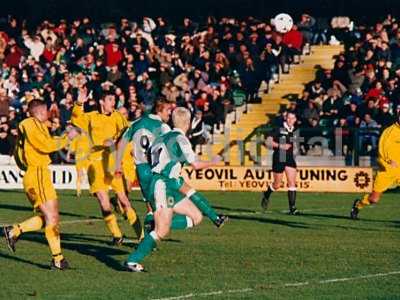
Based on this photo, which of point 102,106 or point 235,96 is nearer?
point 102,106

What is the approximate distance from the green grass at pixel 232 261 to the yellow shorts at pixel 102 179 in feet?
2.62

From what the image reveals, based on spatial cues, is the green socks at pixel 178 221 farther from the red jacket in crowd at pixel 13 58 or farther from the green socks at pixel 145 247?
the red jacket in crowd at pixel 13 58

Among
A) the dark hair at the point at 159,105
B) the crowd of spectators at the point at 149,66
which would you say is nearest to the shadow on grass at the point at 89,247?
the dark hair at the point at 159,105

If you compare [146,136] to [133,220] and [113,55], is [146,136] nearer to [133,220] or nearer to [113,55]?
[133,220]

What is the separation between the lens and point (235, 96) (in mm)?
35094

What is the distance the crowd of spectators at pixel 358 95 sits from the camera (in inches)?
1219

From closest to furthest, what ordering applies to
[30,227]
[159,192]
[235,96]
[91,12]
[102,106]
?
1. [159,192]
2. [30,227]
3. [102,106]
4. [235,96]
5. [91,12]

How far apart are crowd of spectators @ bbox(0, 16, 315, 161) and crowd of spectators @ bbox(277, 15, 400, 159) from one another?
169cm

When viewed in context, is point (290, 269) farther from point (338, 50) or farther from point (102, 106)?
point (338, 50)

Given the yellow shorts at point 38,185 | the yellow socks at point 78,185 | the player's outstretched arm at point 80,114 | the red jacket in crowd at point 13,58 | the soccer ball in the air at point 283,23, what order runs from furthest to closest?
1. the red jacket in crowd at point 13,58
2. the soccer ball in the air at point 283,23
3. the yellow socks at point 78,185
4. the player's outstretched arm at point 80,114
5. the yellow shorts at point 38,185

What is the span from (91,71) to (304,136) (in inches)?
315

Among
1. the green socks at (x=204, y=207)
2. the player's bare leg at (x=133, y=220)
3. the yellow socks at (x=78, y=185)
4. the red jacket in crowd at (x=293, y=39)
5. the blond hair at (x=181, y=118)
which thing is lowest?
the yellow socks at (x=78, y=185)

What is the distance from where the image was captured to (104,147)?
18.4m

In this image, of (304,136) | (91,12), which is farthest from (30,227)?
(91,12)
